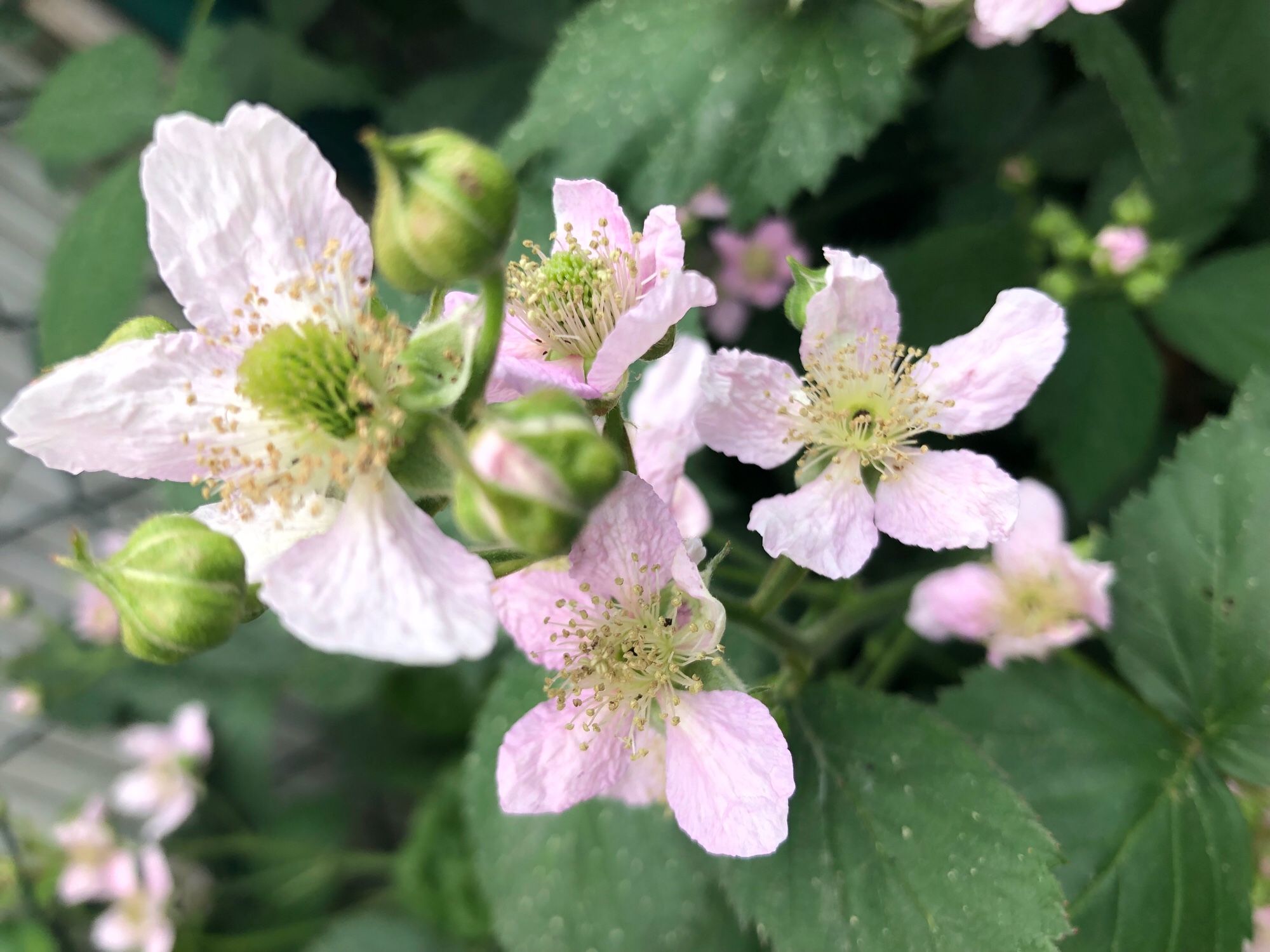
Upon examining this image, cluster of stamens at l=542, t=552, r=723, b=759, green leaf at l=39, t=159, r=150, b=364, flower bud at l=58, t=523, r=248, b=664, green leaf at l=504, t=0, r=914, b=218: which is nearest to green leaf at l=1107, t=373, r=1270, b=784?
green leaf at l=504, t=0, r=914, b=218

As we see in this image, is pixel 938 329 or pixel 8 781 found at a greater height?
pixel 938 329

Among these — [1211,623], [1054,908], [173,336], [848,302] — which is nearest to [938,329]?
[1211,623]

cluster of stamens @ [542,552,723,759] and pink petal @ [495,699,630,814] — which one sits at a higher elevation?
cluster of stamens @ [542,552,723,759]

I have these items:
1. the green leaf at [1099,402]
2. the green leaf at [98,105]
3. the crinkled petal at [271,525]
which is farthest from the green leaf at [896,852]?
the green leaf at [98,105]

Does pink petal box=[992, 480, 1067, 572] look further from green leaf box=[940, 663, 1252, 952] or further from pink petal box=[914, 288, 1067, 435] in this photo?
pink petal box=[914, 288, 1067, 435]

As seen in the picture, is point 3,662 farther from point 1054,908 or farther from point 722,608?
point 1054,908

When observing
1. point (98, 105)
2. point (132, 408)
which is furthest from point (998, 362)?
point (98, 105)

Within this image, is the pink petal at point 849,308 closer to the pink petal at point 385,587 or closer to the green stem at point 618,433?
the green stem at point 618,433
